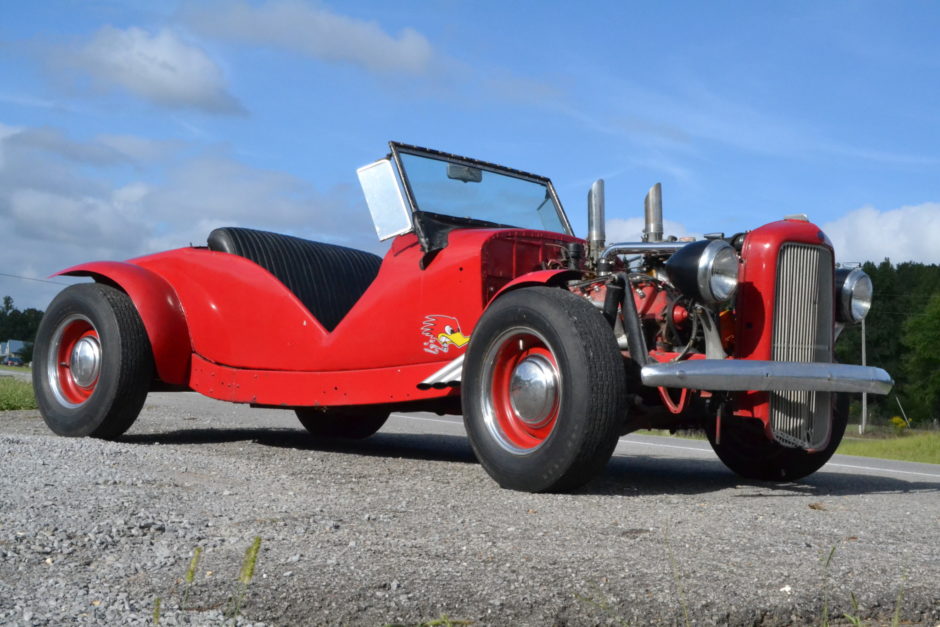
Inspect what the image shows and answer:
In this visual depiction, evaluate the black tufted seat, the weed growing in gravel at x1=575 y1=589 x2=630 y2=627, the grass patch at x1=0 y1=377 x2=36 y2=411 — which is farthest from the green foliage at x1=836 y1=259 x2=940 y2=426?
the weed growing in gravel at x1=575 y1=589 x2=630 y2=627

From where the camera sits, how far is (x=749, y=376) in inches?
157

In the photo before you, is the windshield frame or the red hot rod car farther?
the windshield frame

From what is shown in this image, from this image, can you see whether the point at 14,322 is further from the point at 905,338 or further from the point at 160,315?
the point at 160,315

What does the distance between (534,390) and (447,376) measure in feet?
2.30

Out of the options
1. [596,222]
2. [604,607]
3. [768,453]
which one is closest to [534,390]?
[596,222]

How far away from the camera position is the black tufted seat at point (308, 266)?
6301mm

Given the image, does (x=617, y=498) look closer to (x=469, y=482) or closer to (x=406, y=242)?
(x=469, y=482)

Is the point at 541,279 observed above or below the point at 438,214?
below

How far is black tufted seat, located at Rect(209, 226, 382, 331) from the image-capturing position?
20.7 feet

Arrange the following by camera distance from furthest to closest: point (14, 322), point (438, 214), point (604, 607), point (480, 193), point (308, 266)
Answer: point (14, 322)
point (308, 266)
point (480, 193)
point (438, 214)
point (604, 607)

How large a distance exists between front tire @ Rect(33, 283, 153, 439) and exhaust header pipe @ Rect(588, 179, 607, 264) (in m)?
2.95

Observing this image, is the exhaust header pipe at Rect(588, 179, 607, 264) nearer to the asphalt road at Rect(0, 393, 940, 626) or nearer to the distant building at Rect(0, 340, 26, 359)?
the asphalt road at Rect(0, 393, 940, 626)

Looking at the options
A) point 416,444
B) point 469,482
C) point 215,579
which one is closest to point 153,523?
point 215,579

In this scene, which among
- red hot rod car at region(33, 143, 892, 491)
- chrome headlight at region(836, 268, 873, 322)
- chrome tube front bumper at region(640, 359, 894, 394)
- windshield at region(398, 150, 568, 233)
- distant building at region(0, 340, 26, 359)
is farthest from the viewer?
distant building at region(0, 340, 26, 359)
